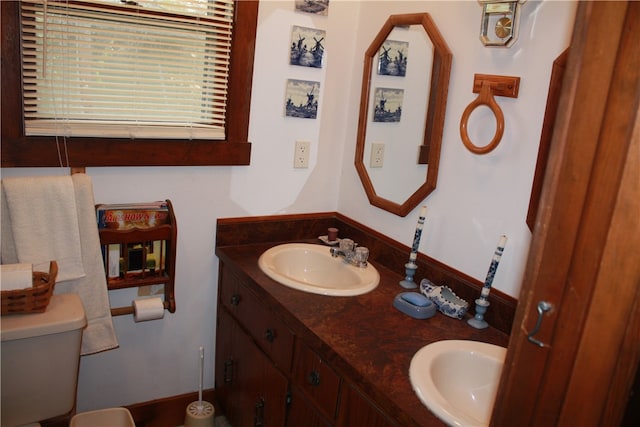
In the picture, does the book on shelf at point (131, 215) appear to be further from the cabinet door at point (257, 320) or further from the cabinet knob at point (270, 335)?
the cabinet knob at point (270, 335)

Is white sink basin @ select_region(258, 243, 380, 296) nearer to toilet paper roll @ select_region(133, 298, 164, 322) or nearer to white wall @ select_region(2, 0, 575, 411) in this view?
white wall @ select_region(2, 0, 575, 411)

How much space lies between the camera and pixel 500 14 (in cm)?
154

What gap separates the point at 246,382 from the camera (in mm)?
2008

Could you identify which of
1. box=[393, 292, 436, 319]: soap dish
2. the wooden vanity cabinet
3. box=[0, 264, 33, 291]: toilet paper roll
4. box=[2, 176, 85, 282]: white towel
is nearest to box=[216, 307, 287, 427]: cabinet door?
the wooden vanity cabinet

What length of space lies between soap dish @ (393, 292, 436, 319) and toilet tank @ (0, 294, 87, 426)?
99cm

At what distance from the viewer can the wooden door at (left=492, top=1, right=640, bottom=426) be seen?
0.67 meters

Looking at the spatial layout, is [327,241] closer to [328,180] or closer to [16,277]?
[328,180]

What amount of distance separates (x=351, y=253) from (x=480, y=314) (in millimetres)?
563

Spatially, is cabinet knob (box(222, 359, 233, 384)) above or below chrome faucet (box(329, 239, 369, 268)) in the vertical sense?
below

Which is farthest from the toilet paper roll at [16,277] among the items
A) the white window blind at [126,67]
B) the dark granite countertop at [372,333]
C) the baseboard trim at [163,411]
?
the baseboard trim at [163,411]

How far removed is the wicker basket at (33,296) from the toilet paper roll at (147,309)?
422 millimetres

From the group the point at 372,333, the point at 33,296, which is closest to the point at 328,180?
the point at 372,333

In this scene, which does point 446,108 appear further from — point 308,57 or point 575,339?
point 575,339

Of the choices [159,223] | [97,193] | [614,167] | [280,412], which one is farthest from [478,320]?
[97,193]
